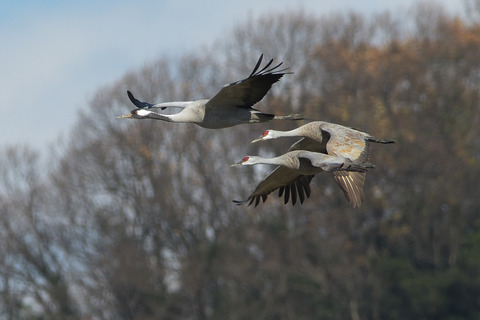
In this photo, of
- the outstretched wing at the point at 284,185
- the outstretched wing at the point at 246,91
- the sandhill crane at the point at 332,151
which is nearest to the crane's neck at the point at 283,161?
the sandhill crane at the point at 332,151

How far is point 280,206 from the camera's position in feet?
147

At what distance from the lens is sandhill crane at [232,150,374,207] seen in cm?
1496

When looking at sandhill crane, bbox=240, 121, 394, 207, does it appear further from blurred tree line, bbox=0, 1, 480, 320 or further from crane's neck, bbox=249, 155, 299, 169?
blurred tree line, bbox=0, 1, 480, 320

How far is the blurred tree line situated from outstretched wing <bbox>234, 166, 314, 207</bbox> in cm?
2371

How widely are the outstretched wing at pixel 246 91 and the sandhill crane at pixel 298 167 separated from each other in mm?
726

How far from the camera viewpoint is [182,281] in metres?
45.5

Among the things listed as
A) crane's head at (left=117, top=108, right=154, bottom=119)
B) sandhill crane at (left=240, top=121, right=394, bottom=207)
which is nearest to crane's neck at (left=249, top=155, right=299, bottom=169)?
sandhill crane at (left=240, top=121, right=394, bottom=207)

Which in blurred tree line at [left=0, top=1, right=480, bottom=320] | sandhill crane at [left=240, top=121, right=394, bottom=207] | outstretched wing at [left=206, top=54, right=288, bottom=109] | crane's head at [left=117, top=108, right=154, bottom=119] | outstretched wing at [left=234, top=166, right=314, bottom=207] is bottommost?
blurred tree line at [left=0, top=1, right=480, bottom=320]

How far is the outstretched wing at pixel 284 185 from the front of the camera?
1803cm

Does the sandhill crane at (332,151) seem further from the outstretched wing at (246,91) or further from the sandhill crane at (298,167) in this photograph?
the outstretched wing at (246,91)

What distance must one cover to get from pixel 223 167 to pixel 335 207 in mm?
4705

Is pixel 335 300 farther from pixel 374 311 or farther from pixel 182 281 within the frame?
pixel 182 281

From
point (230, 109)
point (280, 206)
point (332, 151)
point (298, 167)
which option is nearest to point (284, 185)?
point (298, 167)

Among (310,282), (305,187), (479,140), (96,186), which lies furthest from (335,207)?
(305,187)
